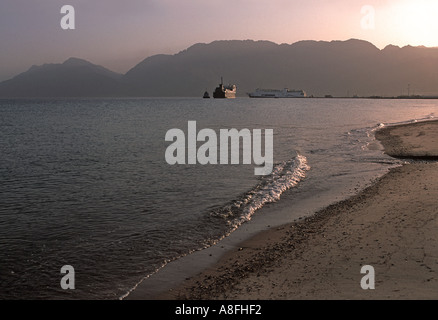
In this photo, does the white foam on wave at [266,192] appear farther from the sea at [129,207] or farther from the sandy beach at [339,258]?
the sandy beach at [339,258]

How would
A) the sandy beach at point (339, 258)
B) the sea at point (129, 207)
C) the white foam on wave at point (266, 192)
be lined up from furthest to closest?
1. the white foam on wave at point (266, 192)
2. the sea at point (129, 207)
3. the sandy beach at point (339, 258)

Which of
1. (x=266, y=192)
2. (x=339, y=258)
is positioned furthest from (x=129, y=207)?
(x=339, y=258)

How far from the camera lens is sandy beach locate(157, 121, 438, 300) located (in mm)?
7324

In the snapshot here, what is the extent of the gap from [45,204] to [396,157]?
21.4 m

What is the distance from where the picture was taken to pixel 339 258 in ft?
29.2

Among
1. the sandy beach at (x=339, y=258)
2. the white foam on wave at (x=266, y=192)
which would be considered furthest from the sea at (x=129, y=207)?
the sandy beach at (x=339, y=258)

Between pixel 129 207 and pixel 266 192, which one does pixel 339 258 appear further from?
pixel 129 207

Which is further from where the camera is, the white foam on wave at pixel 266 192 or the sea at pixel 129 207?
the white foam on wave at pixel 266 192

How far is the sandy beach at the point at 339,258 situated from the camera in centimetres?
732

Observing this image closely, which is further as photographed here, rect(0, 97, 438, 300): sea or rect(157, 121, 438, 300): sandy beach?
rect(0, 97, 438, 300): sea

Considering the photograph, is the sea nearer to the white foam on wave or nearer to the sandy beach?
the white foam on wave

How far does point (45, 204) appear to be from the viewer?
49.3 feet

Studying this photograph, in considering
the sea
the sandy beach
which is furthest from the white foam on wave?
the sandy beach
